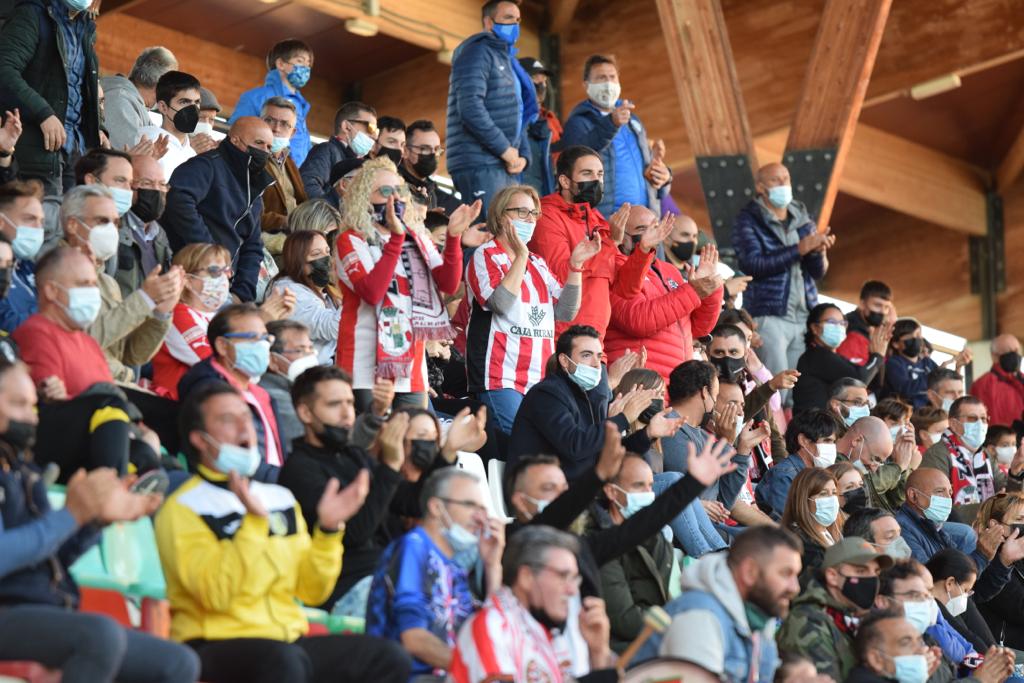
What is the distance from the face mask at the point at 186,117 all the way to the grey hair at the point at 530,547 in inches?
153

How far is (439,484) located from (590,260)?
304cm

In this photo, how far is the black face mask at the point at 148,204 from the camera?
6871mm

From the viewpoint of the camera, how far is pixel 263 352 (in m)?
5.55

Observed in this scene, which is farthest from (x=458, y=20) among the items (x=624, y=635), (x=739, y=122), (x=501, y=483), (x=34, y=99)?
(x=624, y=635)

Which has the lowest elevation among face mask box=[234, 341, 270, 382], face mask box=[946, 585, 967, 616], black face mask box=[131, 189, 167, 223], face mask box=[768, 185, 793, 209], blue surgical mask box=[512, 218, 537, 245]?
face mask box=[946, 585, 967, 616]

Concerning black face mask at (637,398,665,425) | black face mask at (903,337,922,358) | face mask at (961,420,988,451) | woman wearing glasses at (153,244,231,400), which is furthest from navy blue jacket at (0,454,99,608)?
black face mask at (903,337,922,358)

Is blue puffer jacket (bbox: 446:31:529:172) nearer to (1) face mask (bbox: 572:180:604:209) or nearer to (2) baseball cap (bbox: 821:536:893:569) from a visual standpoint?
(1) face mask (bbox: 572:180:604:209)

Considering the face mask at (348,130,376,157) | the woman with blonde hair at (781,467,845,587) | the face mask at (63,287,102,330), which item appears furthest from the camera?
the face mask at (348,130,376,157)

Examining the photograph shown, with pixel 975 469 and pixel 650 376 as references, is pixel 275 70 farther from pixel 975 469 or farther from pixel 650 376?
pixel 975 469

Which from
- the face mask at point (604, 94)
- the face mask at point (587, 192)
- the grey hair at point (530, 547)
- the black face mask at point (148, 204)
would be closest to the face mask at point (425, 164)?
the face mask at point (587, 192)

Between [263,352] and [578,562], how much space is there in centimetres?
121

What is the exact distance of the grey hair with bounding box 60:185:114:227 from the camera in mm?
6084

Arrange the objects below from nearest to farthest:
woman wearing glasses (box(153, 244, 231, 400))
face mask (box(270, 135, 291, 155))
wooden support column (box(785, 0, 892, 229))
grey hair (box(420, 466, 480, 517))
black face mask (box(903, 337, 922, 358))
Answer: grey hair (box(420, 466, 480, 517))
woman wearing glasses (box(153, 244, 231, 400))
face mask (box(270, 135, 291, 155))
black face mask (box(903, 337, 922, 358))
wooden support column (box(785, 0, 892, 229))

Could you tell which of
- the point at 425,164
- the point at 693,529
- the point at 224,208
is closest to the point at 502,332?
the point at 693,529
